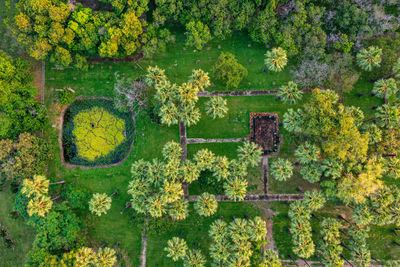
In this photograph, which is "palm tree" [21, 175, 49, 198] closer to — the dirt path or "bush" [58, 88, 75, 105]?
"bush" [58, 88, 75, 105]

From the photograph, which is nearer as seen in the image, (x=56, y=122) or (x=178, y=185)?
(x=178, y=185)

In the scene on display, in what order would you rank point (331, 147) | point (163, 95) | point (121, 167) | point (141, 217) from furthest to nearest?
point (121, 167) < point (141, 217) < point (163, 95) < point (331, 147)

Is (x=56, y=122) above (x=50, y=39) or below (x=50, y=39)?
below

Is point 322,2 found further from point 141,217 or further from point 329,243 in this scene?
point 141,217

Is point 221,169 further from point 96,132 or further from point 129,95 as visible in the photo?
point 96,132

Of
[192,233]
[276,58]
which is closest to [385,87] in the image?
[276,58]

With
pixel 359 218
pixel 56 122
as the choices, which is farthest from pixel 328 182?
pixel 56 122

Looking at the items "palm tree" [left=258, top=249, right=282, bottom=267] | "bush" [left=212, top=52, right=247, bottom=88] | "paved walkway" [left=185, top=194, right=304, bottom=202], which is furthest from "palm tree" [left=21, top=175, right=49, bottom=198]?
"palm tree" [left=258, top=249, right=282, bottom=267]
